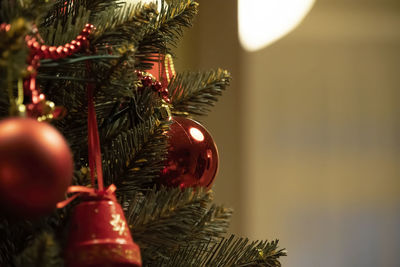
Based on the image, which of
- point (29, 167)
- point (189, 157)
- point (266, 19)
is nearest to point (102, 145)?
point (189, 157)

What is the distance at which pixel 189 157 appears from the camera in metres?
0.55

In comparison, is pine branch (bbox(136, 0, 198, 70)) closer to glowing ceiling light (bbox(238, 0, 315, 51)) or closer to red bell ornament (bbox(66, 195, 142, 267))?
red bell ornament (bbox(66, 195, 142, 267))

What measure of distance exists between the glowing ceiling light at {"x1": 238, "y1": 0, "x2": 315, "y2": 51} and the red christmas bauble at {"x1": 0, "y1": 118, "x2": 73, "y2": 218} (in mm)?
1832

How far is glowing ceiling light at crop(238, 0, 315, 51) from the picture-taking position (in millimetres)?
2111

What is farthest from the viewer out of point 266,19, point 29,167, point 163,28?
point 266,19

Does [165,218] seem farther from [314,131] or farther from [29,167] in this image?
[314,131]

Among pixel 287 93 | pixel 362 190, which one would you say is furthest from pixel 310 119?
pixel 362 190

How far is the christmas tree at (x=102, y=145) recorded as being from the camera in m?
0.32

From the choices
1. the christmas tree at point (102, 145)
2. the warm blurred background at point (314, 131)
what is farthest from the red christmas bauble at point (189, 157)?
the warm blurred background at point (314, 131)

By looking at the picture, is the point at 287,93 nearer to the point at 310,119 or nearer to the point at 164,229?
the point at 310,119

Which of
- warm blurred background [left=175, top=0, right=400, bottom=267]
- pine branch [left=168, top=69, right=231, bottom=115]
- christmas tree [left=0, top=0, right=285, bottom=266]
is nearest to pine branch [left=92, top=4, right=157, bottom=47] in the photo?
christmas tree [left=0, top=0, right=285, bottom=266]

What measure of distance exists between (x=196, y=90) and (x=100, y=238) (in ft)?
0.77

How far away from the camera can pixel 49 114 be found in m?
0.38

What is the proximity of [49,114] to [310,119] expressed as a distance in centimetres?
185
